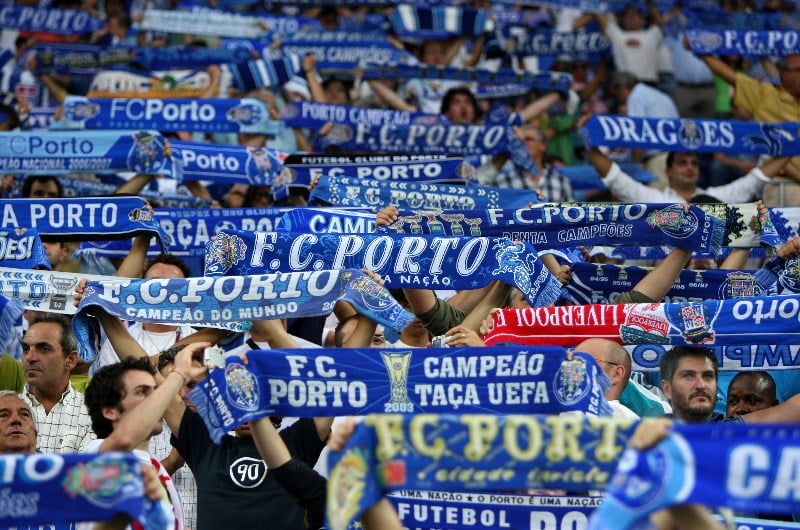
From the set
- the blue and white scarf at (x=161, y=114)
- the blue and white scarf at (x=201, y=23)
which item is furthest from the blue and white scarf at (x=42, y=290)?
the blue and white scarf at (x=201, y=23)

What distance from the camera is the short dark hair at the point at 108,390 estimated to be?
648 centimetres

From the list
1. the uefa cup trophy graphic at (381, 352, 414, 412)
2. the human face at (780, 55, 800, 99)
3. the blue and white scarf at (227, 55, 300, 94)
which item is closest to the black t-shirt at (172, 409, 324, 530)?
the uefa cup trophy graphic at (381, 352, 414, 412)

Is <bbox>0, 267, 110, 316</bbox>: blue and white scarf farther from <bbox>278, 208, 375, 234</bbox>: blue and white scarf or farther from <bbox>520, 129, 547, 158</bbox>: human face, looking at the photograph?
<bbox>520, 129, 547, 158</bbox>: human face

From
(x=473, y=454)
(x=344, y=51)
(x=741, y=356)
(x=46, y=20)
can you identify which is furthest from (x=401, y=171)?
(x=46, y=20)

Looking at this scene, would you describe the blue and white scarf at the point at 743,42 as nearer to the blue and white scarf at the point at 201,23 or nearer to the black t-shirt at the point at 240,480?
the blue and white scarf at the point at 201,23

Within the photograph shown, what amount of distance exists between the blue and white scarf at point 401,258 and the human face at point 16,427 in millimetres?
1273

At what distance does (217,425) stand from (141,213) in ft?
9.79

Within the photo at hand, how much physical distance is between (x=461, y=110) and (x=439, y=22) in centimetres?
244

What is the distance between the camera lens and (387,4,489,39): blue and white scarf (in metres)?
15.2

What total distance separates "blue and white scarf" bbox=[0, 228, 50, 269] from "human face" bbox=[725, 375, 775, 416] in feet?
12.4

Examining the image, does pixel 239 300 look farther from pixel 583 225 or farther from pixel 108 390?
pixel 583 225

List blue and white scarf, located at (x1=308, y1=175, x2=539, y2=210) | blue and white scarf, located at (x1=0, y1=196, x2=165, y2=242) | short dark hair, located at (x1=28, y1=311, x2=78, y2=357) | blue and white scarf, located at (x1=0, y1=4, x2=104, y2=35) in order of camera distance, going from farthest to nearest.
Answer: blue and white scarf, located at (x1=0, y1=4, x2=104, y2=35) → blue and white scarf, located at (x1=308, y1=175, x2=539, y2=210) → blue and white scarf, located at (x1=0, y1=196, x2=165, y2=242) → short dark hair, located at (x1=28, y1=311, x2=78, y2=357)

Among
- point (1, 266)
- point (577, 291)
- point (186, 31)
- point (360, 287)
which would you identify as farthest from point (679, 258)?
point (186, 31)

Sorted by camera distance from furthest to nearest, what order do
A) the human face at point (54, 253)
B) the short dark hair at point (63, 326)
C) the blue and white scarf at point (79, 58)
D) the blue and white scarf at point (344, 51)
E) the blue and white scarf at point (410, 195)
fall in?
1. the blue and white scarf at point (344, 51)
2. the blue and white scarf at point (79, 58)
3. the human face at point (54, 253)
4. the blue and white scarf at point (410, 195)
5. the short dark hair at point (63, 326)
